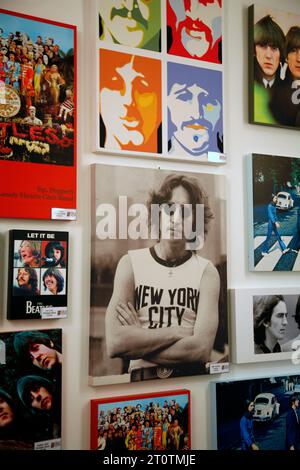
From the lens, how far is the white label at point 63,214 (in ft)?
5.83

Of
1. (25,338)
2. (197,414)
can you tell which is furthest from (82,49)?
(197,414)

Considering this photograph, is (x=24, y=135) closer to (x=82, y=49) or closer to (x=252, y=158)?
(x=82, y=49)

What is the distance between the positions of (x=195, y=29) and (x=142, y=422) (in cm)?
147

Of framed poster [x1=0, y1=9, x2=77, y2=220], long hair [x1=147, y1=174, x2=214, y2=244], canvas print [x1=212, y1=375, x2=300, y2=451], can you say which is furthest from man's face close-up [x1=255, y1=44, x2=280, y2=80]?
canvas print [x1=212, y1=375, x2=300, y2=451]

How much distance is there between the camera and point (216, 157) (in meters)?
2.06

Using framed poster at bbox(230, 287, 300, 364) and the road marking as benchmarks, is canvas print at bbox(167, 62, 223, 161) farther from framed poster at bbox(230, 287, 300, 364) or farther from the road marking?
framed poster at bbox(230, 287, 300, 364)

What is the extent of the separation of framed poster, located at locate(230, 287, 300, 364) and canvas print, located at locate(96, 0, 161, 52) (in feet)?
3.28

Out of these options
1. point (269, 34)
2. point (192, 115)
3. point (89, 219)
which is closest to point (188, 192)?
point (192, 115)

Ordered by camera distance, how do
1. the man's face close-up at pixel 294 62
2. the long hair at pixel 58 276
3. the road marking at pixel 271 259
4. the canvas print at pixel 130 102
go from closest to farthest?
the long hair at pixel 58 276
the canvas print at pixel 130 102
the road marking at pixel 271 259
the man's face close-up at pixel 294 62

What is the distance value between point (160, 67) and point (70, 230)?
70 cm

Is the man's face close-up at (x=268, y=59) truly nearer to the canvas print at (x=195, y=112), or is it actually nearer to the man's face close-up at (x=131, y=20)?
the canvas print at (x=195, y=112)

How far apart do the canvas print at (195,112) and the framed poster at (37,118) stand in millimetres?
381

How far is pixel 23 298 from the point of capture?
170 centimetres

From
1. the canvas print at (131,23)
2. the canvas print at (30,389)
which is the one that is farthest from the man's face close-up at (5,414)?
the canvas print at (131,23)
